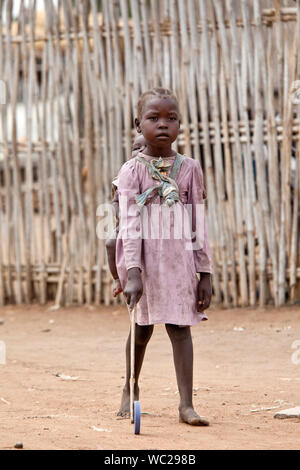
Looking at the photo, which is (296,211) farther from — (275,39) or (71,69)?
(71,69)

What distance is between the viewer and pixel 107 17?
315 inches

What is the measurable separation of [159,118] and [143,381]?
6.33 feet

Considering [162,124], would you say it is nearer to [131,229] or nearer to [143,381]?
[131,229]

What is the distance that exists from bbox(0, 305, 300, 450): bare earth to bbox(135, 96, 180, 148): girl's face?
1.30 meters

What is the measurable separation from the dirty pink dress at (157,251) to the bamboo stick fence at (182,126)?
3.74 metres

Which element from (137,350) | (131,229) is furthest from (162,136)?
(137,350)

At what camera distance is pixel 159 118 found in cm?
387

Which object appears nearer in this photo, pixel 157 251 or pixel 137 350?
pixel 157 251

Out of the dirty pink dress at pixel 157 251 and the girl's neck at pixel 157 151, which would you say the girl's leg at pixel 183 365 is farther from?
the girl's neck at pixel 157 151

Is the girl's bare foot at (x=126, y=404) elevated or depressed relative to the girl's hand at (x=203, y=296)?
depressed

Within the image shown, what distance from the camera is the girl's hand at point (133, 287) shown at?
3.75 metres

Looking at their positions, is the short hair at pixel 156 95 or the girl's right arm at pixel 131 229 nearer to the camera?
the girl's right arm at pixel 131 229

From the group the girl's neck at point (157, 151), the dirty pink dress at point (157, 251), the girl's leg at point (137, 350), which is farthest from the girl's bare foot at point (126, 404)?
the girl's neck at point (157, 151)

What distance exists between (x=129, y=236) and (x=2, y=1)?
17.7ft
